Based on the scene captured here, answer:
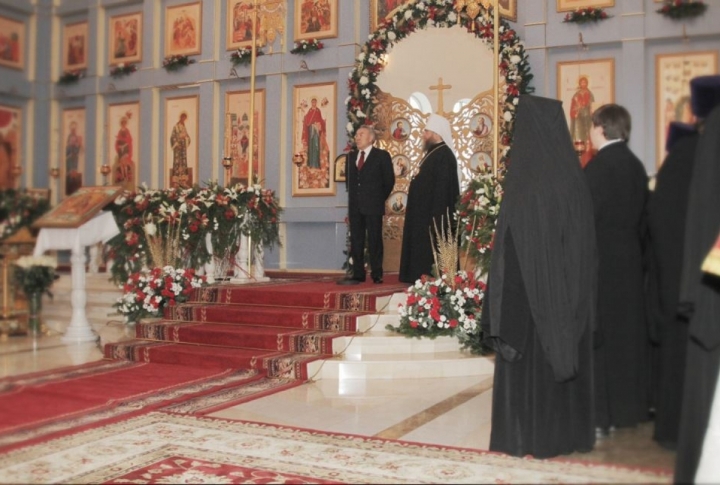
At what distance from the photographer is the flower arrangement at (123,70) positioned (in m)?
14.1

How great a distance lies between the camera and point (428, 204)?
8.55m

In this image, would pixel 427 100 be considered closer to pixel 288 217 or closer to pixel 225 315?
pixel 288 217

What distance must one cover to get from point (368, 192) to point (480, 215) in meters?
1.66

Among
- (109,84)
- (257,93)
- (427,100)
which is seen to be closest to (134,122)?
(109,84)

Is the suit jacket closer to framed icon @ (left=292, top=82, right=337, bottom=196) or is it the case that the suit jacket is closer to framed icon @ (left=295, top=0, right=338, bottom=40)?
framed icon @ (left=292, top=82, right=337, bottom=196)

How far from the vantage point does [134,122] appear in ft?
47.0

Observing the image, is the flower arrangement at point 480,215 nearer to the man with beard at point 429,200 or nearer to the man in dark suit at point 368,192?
the man with beard at point 429,200

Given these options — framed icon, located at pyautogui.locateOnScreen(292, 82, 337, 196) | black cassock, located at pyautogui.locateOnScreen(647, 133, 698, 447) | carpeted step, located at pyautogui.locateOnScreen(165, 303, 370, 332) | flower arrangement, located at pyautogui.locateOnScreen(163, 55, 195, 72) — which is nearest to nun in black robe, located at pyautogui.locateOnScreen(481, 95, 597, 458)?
black cassock, located at pyautogui.locateOnScreen(647, 133, 698, 447)

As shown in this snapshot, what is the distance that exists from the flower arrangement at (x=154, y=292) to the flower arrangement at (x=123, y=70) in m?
6.67

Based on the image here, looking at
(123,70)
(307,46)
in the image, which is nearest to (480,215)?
(307,46)

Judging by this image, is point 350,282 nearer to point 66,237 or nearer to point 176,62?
point 66,237

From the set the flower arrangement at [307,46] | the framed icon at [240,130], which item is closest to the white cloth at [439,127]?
Answer: the flower arrangement at [307,46]

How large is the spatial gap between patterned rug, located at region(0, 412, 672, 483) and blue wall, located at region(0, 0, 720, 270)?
395 cm

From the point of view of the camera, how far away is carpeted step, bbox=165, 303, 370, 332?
7359 mm
